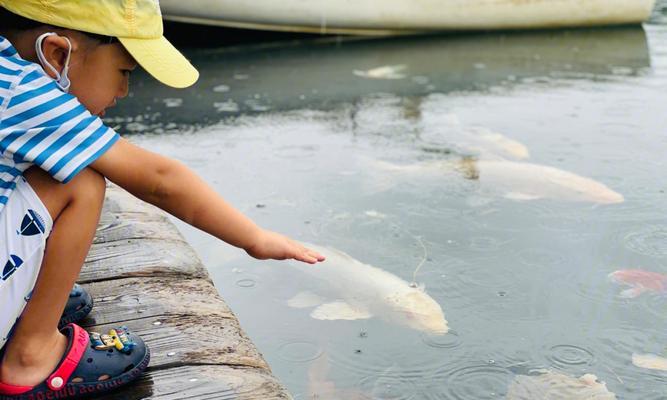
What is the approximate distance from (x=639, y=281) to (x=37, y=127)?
2.83 meters

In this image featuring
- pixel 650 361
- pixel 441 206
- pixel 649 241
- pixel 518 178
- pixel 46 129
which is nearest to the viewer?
pixel 46 129

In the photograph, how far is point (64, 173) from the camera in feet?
4.97

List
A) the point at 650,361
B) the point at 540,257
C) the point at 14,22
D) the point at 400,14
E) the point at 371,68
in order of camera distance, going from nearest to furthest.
Result: the point at 14,22 < the point at 650,361 < the point at 540,257 < the point at 371,68 < the point at 400,14

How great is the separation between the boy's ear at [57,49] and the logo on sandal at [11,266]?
1.29 feet

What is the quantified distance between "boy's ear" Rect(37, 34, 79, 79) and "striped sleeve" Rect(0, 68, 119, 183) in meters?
0.07

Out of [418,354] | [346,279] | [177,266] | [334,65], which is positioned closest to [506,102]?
[334,65]

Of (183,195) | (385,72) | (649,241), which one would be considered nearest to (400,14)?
(385,72)

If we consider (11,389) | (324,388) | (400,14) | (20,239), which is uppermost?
(20,239)

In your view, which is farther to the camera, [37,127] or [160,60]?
[160,60]

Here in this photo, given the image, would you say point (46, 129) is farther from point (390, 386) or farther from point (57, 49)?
point (390, 386)

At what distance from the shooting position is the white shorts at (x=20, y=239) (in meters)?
1.55

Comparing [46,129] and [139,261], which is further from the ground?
[46,129]

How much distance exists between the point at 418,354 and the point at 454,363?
150 mm

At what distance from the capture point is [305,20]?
31.9 ft
